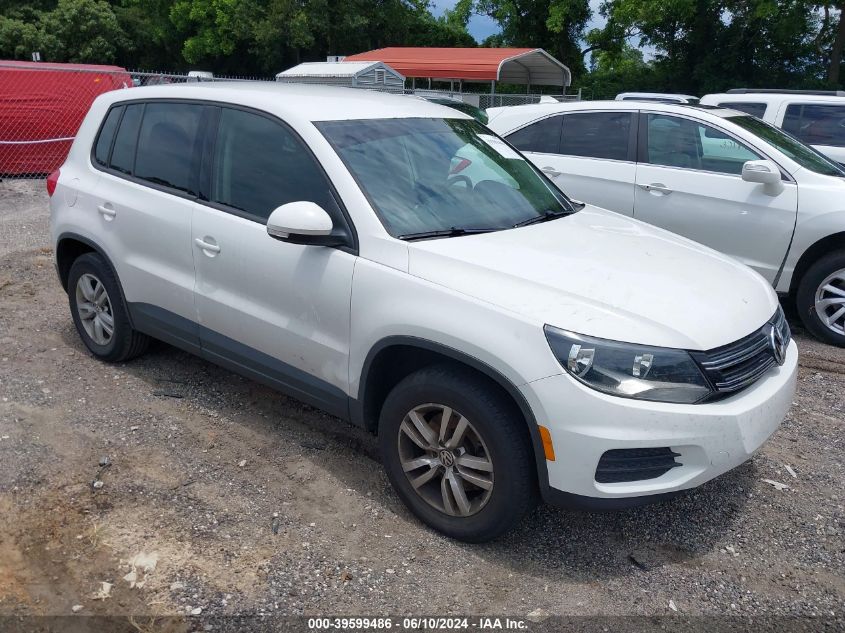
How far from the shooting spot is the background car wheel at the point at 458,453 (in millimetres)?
2930

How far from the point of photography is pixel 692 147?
634 centimetres

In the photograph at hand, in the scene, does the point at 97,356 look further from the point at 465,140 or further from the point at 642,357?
the point at 642,357

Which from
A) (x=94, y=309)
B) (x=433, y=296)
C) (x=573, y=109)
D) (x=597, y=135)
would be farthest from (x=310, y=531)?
(x=573, y=109)

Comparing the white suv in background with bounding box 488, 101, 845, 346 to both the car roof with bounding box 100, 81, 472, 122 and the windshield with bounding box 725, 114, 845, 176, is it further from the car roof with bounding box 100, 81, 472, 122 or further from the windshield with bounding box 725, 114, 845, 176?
the car roof with bounding box 100, 81, 472, 122

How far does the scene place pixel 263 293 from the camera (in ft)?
12.1

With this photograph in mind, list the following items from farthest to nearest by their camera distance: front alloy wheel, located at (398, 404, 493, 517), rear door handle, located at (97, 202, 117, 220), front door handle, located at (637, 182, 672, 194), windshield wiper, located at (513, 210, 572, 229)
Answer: front door handle, located at (637, 182, 672, 194)
rear door handle, located at (97, 202, 117, 220)
windshield wiper, located at (513, 210, 572, 229)
front alloy wheel, located at (398, 404, 493, 517)

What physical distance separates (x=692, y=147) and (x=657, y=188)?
1.42 ft

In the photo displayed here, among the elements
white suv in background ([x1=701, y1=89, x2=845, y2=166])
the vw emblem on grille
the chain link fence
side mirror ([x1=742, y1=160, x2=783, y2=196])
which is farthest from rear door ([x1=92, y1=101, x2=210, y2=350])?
the chain link fence

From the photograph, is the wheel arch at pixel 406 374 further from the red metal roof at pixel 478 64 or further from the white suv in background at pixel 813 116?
the red metal roof at pixel 478 64

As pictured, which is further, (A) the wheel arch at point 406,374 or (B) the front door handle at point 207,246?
(B) the front door handle at point 207,246

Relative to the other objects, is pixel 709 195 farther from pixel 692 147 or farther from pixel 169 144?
pixel 169 144

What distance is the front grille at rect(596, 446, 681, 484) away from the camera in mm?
2801

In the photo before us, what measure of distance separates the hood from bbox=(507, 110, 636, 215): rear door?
114 inches

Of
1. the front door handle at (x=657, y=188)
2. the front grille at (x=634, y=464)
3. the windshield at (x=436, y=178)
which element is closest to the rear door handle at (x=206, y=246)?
the windshield at (x=436, y=178)
